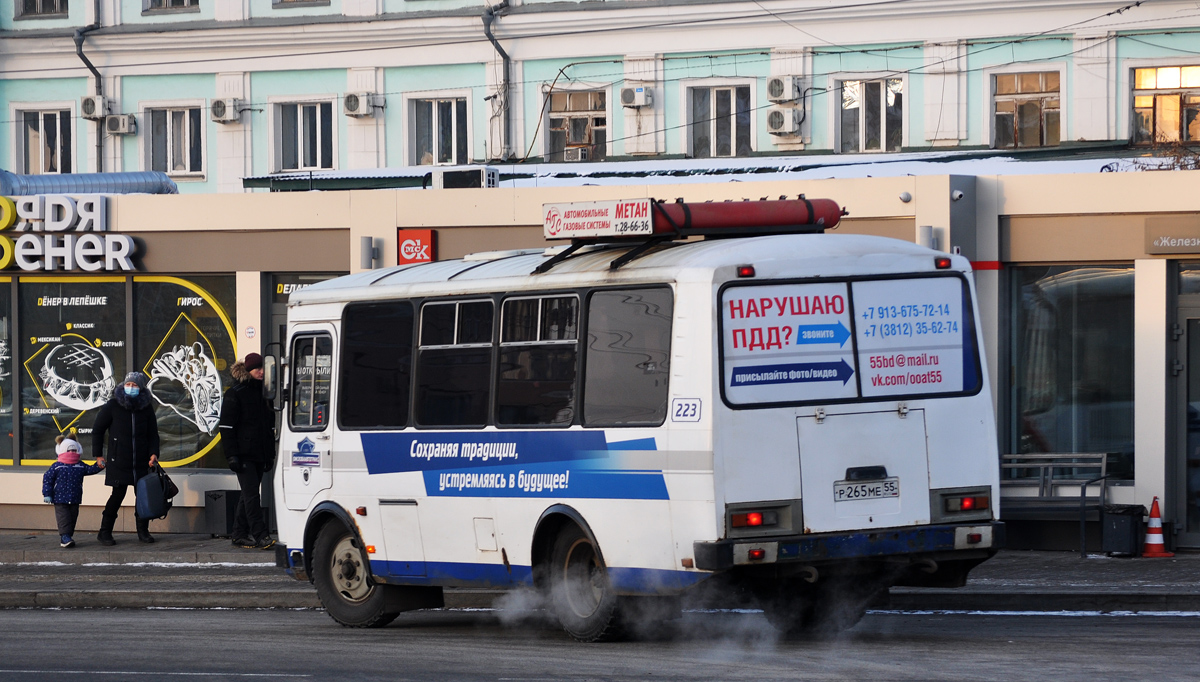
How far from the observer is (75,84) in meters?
38.6

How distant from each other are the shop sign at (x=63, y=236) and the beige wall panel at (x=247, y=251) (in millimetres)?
305

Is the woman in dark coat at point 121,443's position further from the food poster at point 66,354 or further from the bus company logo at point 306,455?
the bus company logo at point 306,455

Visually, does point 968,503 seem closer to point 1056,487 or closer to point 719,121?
point 1056,487

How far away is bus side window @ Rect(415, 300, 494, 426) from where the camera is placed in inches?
440

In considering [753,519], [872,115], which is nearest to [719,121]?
[872,115]

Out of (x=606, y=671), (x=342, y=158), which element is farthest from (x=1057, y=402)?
(x=342, y=158)

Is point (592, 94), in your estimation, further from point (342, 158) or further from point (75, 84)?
point (75, 84)

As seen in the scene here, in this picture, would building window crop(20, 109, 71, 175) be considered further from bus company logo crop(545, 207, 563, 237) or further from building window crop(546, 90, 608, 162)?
bus company logo crop(545, 207, 563, 237)

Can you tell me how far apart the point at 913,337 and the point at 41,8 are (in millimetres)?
32692

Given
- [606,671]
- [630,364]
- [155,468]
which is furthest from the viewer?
[155,468]

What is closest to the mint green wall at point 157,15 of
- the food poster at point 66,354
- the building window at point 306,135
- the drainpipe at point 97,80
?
the drainpipe at point 97,80

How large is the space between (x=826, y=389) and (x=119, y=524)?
1206 cm

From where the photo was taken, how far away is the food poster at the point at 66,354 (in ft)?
64.6

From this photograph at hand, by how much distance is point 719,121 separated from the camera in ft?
114
